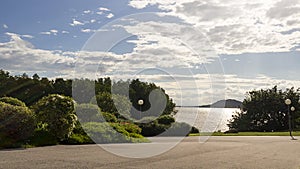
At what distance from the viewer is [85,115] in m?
18.8

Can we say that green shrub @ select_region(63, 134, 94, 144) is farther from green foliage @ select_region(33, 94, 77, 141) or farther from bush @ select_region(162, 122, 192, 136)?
bush @ select_region(162, 122, 192, 136)

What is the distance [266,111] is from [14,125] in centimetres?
4389

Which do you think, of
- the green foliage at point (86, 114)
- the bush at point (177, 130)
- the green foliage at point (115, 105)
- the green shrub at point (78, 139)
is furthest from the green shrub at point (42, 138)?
the bush at point (177, 130)

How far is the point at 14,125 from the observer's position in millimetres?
13242

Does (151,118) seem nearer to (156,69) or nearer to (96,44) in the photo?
(156,69)

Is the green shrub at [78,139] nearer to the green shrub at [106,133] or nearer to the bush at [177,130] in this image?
the green shrub at [106,133]

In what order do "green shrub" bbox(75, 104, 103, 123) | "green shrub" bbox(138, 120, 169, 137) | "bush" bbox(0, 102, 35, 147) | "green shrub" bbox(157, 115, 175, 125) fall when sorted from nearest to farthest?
"bush" bbox(0, 102, 35, 147), "green shrub" bbox(75, 104, 103, 123), "green shrub" bbox(138, 120, 169, 137), "green shrub" bbox(157, 115, 175, 125)

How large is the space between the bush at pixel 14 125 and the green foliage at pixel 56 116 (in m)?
0.83

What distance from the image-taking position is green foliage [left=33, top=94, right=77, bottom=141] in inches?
573

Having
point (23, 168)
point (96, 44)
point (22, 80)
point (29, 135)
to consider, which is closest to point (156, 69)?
point (96, 44)

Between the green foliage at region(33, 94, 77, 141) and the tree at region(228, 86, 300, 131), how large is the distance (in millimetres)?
39918

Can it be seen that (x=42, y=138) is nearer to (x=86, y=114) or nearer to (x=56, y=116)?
(x=56, y=116)

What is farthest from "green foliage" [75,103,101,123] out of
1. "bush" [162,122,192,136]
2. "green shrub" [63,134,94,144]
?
"bush" [162,122,192,136]

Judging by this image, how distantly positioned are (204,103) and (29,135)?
24.0 feet
